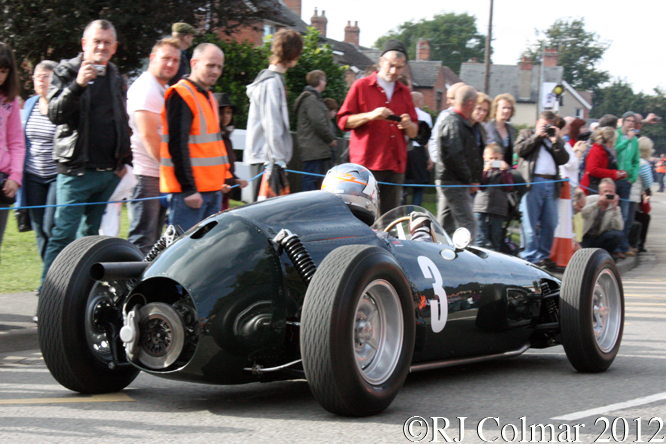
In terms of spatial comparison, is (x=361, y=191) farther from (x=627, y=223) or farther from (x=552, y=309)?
(x=627, y=223)

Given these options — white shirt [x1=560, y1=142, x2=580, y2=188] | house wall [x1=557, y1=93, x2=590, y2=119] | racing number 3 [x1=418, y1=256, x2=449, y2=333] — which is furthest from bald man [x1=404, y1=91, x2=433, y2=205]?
house wall [x1=557, y1=93, x2=590, y2=119]

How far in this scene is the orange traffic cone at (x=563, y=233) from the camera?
11516 millimetres

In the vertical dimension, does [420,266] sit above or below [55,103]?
below

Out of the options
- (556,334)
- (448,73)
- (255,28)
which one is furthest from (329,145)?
(448,73)

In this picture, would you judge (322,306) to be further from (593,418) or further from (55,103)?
(55,103)

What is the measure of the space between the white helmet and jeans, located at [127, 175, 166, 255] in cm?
222

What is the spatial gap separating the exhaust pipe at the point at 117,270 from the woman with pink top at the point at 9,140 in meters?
2.54

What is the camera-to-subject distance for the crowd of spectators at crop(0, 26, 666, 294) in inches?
259

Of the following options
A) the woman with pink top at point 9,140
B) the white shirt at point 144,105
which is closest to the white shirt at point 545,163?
the white shirt at point 144,105

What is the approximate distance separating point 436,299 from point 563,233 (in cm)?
708

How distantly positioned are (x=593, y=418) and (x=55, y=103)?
4.41m

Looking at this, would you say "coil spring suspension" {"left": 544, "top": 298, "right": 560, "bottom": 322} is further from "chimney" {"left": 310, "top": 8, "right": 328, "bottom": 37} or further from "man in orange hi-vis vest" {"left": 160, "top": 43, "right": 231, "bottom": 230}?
"chimney" {"left": 310, "top": 8, "right": 328, "bottom": 37}

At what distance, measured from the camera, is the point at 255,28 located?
22438 mm

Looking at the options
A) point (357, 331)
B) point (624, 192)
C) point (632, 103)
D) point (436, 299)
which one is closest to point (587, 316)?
point (436, 299)
